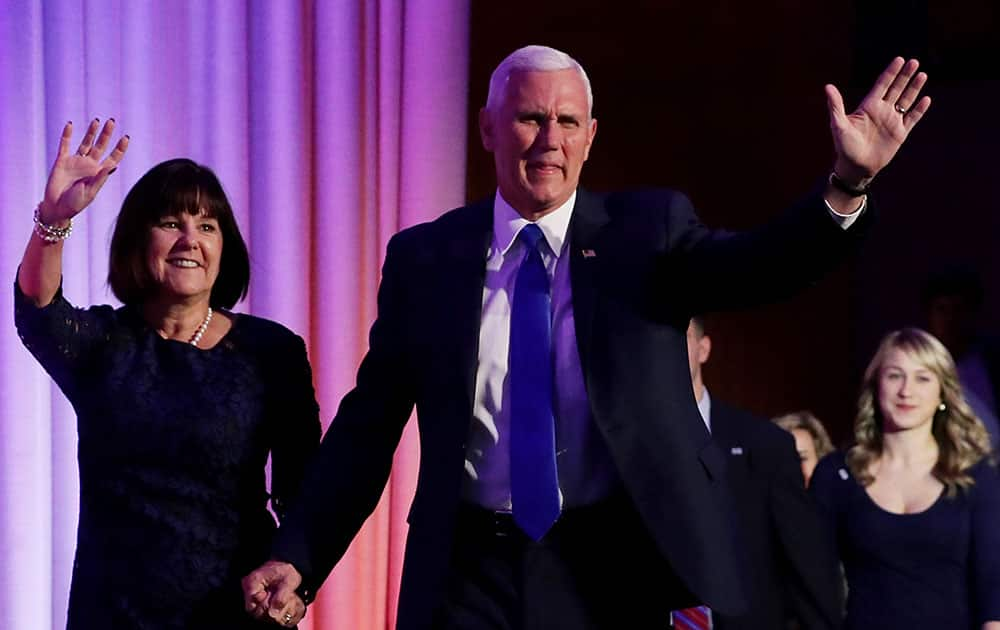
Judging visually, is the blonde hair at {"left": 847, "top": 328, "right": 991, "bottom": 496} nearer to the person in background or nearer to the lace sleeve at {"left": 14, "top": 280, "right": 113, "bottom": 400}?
the person in background

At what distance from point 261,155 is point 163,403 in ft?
4.67

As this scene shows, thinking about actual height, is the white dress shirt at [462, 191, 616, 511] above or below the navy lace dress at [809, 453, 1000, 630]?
above

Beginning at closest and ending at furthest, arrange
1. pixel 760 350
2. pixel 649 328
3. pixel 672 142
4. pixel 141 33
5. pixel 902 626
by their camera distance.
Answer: pixel 649 328 < pixel 141 33 < pixel 902 626 < pixel 672 142 < pixel 760 350

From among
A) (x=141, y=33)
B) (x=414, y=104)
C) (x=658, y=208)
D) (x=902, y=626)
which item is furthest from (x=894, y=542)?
(x=141, y=33)

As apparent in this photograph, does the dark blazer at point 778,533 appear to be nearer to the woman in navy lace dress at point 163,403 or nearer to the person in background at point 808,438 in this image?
the person in background at point 808,438

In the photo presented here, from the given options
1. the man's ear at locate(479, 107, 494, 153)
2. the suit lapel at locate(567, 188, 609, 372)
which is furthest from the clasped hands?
the man's ear at locate(479, 107, 494, 153)

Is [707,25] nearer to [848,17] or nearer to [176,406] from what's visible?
[848,17]

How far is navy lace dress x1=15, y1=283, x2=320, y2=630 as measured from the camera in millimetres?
2615

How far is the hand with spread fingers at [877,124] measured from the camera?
216 cm

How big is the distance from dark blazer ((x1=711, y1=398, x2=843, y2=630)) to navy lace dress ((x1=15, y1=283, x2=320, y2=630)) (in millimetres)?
1687

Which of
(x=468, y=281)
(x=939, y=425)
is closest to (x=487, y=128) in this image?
(x=468, y=281)

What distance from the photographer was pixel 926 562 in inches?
164

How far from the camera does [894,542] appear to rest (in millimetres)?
4199

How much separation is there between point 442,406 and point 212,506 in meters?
0.51
